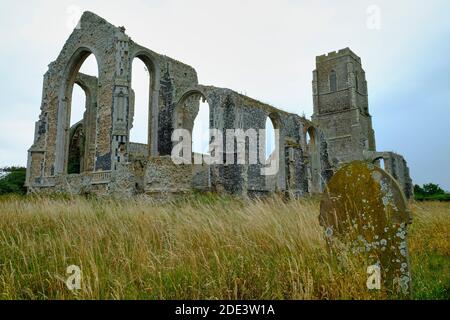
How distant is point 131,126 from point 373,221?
17.0 m

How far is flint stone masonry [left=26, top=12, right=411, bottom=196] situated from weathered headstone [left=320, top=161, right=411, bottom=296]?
876 centimetres

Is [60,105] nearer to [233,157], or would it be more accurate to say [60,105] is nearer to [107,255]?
[233,157]

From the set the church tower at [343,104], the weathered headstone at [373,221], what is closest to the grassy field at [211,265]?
the weathered headstone at [373,221]

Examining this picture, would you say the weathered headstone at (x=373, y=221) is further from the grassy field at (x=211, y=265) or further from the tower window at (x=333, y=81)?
the tower window at (x=333, y=81)

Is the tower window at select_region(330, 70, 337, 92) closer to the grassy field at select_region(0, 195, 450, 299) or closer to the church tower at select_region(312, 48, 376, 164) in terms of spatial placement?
the church tower at select_region(312, 48, 376, 164)

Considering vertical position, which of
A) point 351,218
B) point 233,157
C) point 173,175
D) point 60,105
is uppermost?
point 60,105

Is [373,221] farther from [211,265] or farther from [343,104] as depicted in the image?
[343,104]

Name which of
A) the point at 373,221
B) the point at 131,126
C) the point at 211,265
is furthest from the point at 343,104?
the point at 211,265

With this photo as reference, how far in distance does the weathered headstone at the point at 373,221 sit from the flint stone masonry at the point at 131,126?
8.76 m

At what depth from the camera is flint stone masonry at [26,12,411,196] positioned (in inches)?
555

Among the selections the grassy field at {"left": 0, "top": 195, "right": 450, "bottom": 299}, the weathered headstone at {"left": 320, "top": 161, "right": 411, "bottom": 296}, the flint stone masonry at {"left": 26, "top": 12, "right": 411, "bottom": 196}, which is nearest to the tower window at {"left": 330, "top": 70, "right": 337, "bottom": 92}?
the flint stone masonry at {"left": 26, "top": 12, "right": 411, "bottom": 196}

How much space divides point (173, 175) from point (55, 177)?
877cm
